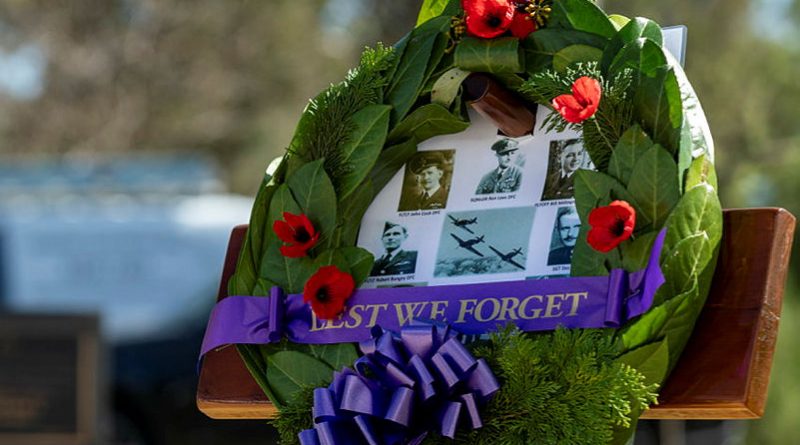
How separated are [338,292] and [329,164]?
0.20 metres

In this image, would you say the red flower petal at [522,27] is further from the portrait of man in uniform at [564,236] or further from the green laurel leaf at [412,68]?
the portrait of man in uniform at [564,236]

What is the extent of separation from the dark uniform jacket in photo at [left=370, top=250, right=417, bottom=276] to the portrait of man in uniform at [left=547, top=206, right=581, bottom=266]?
0.62ft

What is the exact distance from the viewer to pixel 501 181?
1.57 m

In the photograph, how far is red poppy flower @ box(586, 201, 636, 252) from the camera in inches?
54.7

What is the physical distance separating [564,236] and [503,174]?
0.14 meters

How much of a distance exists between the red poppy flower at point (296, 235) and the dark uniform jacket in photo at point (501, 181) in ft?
0.74

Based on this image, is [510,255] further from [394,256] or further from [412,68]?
[412,68]

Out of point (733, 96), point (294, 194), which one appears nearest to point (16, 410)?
point (733, 96)

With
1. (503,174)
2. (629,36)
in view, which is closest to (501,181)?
(503,174)

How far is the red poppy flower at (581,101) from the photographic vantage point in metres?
1.43

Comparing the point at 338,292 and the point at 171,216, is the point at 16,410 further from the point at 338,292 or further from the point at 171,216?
the point at 338,292

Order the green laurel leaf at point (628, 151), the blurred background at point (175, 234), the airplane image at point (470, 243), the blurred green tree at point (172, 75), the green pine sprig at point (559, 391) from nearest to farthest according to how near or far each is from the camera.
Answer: the green pine sprig at point (559, 391) → the green laurel leaf at point (628, 151) → the airplane image at point (470, 243) → the blurred background at point (175, 234) → the blurred green tree at point (172, 75)

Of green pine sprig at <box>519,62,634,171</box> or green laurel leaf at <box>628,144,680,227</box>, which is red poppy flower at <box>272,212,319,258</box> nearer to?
green pine sprig at <box>519,62,634,171</box>

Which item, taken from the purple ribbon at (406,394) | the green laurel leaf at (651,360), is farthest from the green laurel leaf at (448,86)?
the green laurel leaf at (651,360)
